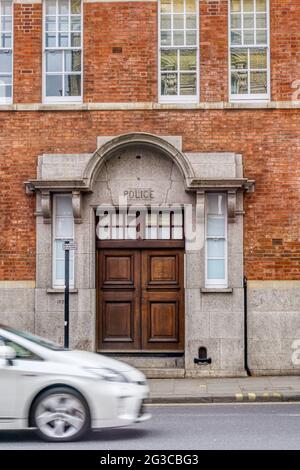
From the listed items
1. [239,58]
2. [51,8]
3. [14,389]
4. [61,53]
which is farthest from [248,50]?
[14,389]

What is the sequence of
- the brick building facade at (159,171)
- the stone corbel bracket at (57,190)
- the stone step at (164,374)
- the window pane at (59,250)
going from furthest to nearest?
the window pane at (59,250) → the brick building facade at (159,171) → the stone corbel bracket at (57,190) → the stone step at (164,374)

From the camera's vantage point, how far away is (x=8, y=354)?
1072cm

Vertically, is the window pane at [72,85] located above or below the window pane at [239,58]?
below

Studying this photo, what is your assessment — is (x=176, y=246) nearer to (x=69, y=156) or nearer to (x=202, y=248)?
(x=202, y=248)

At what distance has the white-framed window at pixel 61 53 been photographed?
736 inches

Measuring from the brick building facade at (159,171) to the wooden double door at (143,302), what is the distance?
3 centimetres

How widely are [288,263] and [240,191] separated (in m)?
1.73

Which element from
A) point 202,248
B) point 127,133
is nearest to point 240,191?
point 202,248

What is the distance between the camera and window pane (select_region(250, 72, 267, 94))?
18.6m

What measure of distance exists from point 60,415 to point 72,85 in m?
9.73

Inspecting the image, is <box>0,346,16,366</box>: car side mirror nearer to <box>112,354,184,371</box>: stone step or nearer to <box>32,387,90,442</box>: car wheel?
<box>32,387,90,442</box>: car wheel

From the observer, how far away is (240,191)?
59.5 feet

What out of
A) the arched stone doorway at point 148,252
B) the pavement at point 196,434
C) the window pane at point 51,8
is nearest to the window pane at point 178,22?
the arched stone doorway at point 148,252

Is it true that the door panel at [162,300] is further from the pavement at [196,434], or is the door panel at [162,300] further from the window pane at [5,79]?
the window pane at [5,79]
